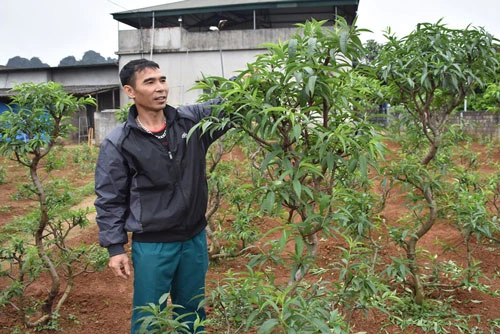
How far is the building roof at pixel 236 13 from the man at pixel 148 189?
13.6 metres

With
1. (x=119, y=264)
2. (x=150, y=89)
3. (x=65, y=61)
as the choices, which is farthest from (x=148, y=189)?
(x=65, y=61)

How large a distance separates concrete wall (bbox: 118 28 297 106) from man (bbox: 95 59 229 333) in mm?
13741

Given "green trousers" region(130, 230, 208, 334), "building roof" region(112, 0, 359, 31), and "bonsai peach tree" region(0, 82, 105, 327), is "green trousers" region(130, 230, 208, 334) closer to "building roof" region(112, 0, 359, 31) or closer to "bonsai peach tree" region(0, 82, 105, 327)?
"bonsai peach tree" region(0, 82, 105, 327)

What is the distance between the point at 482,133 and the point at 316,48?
13285 millimetres

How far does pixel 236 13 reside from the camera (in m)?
17.6

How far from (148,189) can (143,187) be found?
3 cm

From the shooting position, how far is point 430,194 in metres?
3.39

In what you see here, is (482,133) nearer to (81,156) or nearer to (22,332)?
(81,156)

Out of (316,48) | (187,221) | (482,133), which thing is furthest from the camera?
(482,133)

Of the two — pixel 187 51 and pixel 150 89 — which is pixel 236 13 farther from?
pixel 150 89

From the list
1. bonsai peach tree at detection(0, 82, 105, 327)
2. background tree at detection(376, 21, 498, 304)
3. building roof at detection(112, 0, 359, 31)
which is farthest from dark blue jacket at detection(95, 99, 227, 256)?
building roof at detection(112, 0, 359, 31)

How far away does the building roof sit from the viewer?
16078 millimetres

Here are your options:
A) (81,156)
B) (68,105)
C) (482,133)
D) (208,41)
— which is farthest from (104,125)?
(68,105)

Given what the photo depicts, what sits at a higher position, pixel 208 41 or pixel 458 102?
pixel 208 41
